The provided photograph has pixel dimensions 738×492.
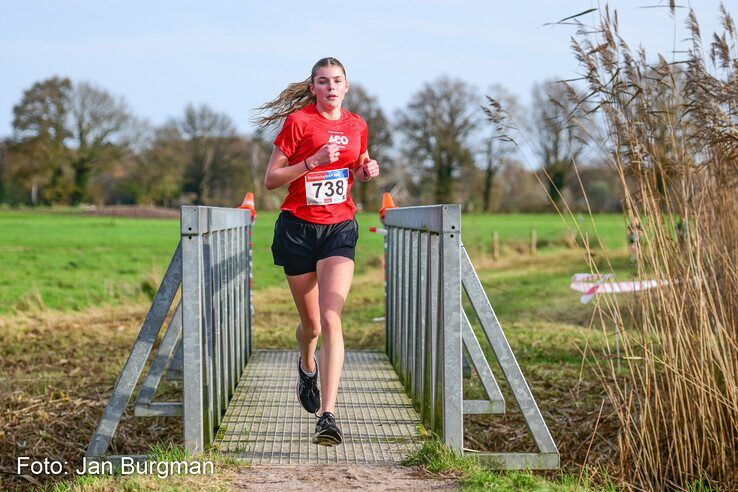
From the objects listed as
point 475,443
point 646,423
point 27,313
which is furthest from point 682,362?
point 27,313

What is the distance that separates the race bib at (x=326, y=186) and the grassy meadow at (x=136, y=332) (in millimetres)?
1219

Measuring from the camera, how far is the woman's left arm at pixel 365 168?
4.52 meters

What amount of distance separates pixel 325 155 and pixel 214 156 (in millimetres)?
53230

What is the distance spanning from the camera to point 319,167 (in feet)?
14.6

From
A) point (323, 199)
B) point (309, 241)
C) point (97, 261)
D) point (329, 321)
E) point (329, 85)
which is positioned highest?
point (329, 85)

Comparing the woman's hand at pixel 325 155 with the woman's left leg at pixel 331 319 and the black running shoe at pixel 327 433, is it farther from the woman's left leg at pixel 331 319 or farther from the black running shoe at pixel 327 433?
the black running shoe at pixel 327 433

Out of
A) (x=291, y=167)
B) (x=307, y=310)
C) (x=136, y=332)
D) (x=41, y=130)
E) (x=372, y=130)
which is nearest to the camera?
(x=291, y=167)

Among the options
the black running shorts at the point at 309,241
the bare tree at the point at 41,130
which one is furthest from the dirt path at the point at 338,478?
the bare tree at the point at 41,130

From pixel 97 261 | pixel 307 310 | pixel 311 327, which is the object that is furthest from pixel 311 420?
pixel 97 261

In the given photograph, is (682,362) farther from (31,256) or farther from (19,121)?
(19,121)

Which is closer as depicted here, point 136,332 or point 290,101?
point 290,101

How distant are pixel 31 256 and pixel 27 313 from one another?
1007cm

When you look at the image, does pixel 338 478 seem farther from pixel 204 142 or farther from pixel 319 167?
pixel 204 142

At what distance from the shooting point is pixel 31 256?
2030 centimetres
